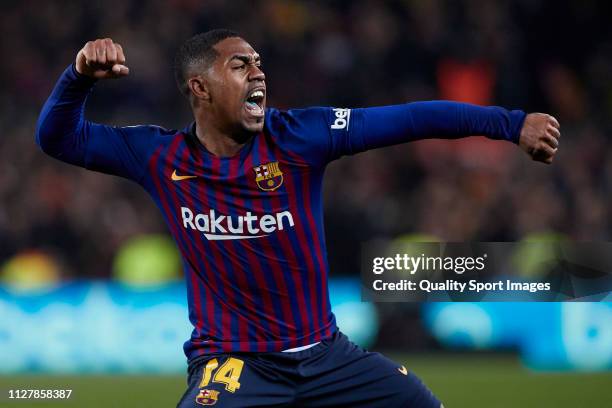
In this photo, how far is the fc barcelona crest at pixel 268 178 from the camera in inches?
191

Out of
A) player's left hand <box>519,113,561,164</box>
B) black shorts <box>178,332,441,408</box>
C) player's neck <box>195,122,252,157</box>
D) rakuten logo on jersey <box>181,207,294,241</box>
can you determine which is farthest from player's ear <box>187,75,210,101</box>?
player's left hand <box>519,113,561,164</box>

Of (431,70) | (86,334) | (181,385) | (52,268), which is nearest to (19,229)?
(52,268)

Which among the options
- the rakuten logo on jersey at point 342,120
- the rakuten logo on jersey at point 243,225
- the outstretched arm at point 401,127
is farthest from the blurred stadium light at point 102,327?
the rakuten logo on jersey at point 342,120

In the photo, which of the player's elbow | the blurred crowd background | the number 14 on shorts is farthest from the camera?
the blurred crowd background

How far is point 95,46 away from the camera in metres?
4.57

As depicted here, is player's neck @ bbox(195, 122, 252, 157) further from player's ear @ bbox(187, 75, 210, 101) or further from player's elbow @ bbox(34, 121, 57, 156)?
player's elbow @ bbox(34, 121, 57, 156)

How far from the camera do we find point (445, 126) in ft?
15.3

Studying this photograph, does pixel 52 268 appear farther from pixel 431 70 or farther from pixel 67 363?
pixel 431 70

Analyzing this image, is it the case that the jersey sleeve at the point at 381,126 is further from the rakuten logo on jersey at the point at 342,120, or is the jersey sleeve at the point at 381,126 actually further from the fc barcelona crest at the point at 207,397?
the fc barcelona crest at the point at 207,397

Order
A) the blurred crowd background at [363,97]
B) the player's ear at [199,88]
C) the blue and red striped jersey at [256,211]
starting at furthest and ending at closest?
the blurred crowd background at [363,97], the player's ear at [199,88], the blue and red striped jersey at [256,211]

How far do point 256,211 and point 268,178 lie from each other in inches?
A: 6.1

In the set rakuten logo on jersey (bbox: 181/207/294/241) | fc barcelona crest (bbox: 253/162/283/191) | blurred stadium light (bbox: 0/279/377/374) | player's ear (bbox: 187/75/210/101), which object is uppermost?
player's ear (bbox: 187/75/210/101)

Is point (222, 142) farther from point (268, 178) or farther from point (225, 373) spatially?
point (225, 373)

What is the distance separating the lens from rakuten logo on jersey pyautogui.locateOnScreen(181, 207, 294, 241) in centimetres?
484
